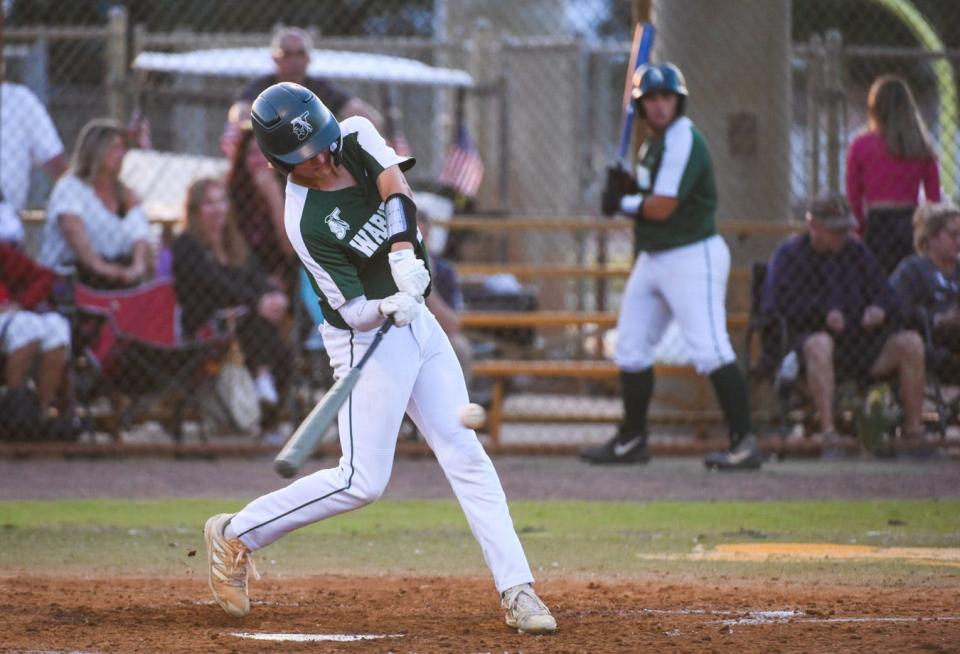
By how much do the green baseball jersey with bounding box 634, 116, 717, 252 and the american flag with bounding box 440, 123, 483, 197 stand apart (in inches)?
263

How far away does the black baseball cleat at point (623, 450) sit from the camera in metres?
8.84

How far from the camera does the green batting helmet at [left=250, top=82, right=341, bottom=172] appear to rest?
4754 mm

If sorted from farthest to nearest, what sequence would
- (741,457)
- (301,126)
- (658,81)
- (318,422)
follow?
(741,457), (658,81), (301,126), (318,422)

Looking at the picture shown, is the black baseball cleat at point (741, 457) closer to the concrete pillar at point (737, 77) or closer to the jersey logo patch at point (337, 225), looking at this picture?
the concrete pillar at point (737, 77)

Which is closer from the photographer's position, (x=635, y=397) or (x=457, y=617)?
(x=457, y=617)

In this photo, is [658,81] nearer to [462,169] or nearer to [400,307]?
[400,307]

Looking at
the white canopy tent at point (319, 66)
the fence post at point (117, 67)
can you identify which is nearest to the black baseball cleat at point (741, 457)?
the fence post at point (117, 67)

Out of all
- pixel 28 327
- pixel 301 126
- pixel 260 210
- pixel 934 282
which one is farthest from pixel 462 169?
pixel 301 126

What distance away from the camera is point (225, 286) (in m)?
9.30

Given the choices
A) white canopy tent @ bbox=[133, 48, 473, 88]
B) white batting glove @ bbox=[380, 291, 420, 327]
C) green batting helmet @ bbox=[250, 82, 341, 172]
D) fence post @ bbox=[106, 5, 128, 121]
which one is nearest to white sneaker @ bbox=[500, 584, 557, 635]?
white batting glove @ bbox=[380, 291, 420, 327]

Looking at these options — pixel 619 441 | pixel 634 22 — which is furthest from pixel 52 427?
pixel 634 22

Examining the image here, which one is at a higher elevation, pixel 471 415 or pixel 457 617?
pixel 471 415

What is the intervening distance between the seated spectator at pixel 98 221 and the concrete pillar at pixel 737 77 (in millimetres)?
3450

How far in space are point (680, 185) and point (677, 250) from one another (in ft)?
1.13
